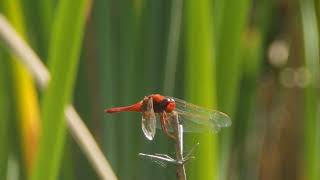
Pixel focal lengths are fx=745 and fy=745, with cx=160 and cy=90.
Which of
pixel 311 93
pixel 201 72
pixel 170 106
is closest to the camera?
pixel 170 106

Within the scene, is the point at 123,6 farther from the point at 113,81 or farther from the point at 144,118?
the point at 144,118

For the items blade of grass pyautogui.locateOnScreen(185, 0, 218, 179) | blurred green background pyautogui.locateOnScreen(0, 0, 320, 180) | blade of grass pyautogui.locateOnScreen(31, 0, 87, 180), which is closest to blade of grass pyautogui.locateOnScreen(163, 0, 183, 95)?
blurred green background pyautogui.locateOnScreen(0, 0, 320, 180)

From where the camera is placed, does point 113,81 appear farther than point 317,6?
No

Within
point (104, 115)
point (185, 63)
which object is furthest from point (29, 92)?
point (185, 63)

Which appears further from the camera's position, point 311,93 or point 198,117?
point 311,93

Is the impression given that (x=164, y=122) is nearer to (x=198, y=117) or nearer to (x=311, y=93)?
(x=198, y=117)

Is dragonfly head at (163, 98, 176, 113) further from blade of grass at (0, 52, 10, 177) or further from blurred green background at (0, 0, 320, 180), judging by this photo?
blade of grass at (0, 52, 10, 177)

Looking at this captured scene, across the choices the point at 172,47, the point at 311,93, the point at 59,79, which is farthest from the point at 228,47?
the point at 59,79

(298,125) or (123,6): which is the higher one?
(123,6)
